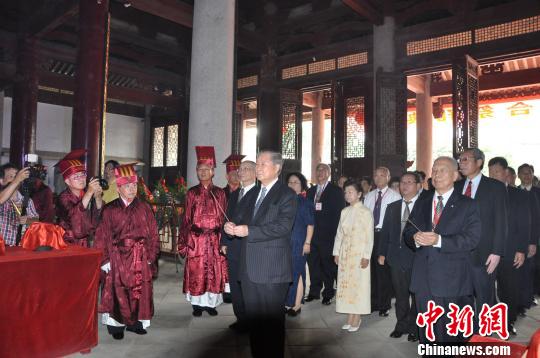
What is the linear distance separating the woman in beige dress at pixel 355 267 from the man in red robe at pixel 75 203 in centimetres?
211

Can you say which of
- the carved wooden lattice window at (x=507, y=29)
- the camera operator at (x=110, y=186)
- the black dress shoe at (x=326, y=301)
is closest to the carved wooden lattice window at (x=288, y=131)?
the carved wooden lattice window at (x=507, y=29)

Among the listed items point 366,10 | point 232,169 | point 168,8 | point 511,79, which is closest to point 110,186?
point 232,169

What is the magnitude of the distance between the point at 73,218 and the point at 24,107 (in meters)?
6.37

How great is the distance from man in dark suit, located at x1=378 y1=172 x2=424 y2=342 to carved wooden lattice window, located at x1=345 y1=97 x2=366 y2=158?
4205 millimetres

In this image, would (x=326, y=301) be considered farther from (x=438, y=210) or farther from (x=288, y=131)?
(x=288, y=131)

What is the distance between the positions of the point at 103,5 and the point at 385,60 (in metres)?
4.76

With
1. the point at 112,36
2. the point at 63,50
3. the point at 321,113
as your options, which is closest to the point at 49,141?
the point at 63,50

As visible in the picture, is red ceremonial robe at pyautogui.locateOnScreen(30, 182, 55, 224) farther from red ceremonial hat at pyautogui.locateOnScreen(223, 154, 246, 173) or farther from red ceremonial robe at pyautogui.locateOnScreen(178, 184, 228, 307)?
red ceremonial hat at pyautogui.locateOnScreen(223, 154, 246, 173)

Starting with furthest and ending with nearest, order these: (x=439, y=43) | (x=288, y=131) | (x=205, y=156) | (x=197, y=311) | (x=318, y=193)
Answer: (x=288, y=131)
(x=439, y=43)
(x=318, y=193)
(x=205, y=156)
(x=197, y=311)

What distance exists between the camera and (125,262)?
329 cm

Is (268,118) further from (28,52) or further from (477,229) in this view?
(477,229)

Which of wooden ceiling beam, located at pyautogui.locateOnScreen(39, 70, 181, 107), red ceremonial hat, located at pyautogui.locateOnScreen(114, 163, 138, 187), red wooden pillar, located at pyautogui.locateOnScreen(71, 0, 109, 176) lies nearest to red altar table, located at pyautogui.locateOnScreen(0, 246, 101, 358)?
red ceremonial hat, located at pyautogui.locateOnScreen(114, 163, 138, 187)

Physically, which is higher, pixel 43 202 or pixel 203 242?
pixel 43 202

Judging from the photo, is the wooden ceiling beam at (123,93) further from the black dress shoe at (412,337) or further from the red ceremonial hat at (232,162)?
the black dress shoe at (412,337)
